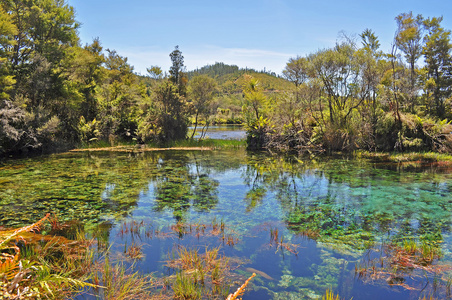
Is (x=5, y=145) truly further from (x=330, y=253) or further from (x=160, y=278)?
(x=330, y=253)

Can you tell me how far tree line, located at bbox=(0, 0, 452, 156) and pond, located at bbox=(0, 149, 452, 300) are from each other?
4748 mm

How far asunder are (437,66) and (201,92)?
19754 millimetres

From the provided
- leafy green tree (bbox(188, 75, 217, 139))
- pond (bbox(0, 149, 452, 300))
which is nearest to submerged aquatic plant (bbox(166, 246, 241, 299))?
pond (bbox(0, 149, 452, 300))

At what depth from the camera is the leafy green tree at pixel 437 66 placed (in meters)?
21.6

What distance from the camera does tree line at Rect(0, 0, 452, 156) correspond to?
1759cm

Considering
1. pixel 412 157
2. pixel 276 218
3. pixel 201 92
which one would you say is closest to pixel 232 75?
pixel 201 92

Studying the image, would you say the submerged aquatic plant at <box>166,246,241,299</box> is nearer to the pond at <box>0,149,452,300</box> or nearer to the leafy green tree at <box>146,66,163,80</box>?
the pond at <box>0,149,452,300</box>

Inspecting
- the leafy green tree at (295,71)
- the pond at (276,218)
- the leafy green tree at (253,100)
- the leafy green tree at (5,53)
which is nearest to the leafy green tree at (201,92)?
the leafy green tree at (253,100)

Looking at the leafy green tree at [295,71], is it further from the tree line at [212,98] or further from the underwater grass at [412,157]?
the underwater grass at [412,157]

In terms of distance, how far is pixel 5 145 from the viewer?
17375 mm

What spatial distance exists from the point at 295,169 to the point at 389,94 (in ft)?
32.6

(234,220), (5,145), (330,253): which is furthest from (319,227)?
(5,145)

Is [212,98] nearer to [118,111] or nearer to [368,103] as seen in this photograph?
[118,111]

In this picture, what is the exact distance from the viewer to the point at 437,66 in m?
23.1
